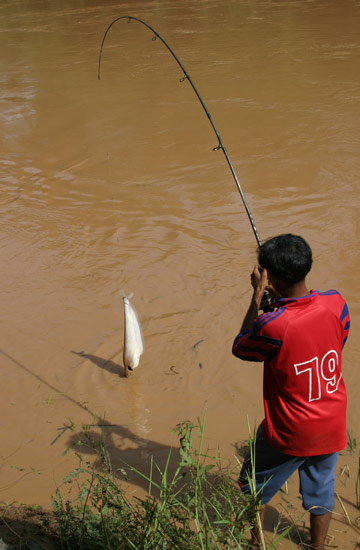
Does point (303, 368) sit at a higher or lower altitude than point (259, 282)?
lower

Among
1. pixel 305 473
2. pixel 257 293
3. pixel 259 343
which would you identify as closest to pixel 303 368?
pixel 259 343

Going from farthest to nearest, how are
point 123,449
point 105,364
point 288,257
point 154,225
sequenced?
1. point 154,225
2. point 105,364
3. point 123,449
4. point 288,257

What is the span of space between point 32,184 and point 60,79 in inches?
210

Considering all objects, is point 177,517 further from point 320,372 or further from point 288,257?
point 288,257

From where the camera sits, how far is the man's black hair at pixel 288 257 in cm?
199

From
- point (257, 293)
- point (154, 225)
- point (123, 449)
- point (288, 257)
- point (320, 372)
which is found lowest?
point (123, 449)

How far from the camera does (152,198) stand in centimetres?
627

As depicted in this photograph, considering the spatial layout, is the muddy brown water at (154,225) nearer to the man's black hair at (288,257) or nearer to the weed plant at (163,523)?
the weed plant at (163,523)

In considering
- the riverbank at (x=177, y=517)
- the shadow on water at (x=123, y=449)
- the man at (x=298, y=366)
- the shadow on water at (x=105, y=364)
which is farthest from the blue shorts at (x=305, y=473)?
the shadow on water at (x=105, y=364)

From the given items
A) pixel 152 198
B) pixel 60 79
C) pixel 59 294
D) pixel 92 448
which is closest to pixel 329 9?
pixel 60 79

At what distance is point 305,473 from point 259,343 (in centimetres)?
56

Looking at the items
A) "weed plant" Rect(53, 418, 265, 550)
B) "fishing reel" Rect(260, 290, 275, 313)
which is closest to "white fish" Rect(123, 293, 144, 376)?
"weed plant" Rect(53, 418, 265, 550)

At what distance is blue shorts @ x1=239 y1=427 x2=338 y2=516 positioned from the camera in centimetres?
217

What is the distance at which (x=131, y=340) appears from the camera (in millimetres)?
3506
